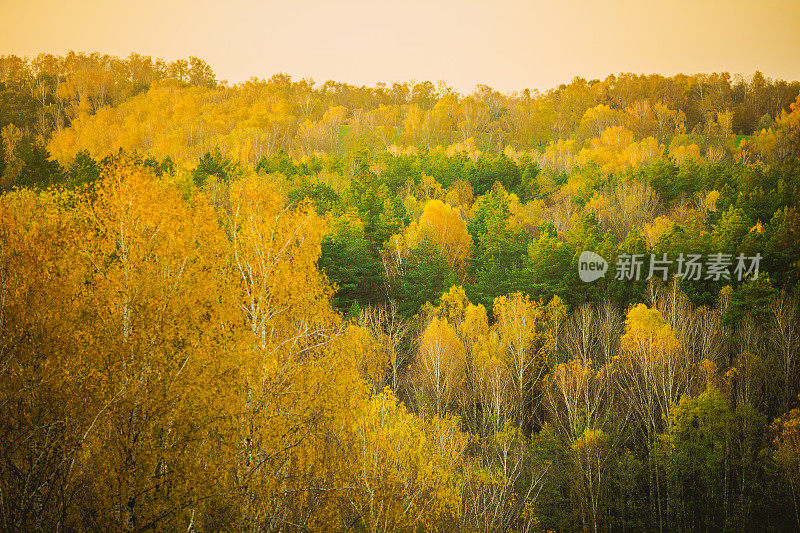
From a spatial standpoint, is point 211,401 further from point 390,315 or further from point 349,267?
point 390,315

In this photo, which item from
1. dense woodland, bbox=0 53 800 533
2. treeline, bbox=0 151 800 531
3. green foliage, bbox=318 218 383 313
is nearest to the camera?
treeline, bbox=0 151 800 531

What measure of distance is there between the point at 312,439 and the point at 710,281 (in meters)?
36.4

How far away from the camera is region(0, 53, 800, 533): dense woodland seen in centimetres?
1478

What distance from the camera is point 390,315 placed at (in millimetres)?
44062

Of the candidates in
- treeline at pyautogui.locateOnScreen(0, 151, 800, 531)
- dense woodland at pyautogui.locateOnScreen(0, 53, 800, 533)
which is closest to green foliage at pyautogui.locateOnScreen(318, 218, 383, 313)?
dense woodland at pyautogui.locateOnScreen(0, 53, 800, 533)

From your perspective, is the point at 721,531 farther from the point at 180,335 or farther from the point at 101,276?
the point at 101,276

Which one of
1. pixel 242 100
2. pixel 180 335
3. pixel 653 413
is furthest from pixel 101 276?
pixel 242 100

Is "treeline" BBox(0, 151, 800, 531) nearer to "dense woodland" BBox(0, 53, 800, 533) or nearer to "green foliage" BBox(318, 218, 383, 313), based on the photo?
"dense woodland" BBox(0, 53, 800, 533)

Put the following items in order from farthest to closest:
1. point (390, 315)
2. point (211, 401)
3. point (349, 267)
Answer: point (390, 315)
point (349, 267)
point (211, 401)

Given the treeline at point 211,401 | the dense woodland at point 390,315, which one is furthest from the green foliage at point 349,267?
the treeline at point 211,401

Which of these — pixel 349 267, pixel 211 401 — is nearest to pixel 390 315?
pixel 349 267

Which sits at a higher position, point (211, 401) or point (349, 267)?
point (211, 401)

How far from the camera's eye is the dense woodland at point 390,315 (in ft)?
48.5

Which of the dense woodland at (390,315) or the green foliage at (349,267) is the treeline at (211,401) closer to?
the dense woodland at (390,315)
